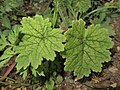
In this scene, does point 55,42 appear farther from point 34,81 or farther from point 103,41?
point 34,81

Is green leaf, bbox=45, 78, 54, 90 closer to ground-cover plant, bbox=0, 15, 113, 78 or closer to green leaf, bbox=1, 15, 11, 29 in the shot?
ground-cover plant, bbox=0, 15, 113, 78

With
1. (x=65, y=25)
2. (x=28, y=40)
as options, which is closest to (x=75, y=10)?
(x=65, y=25)

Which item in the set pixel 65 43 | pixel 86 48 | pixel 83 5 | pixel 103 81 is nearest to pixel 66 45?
pixel 65 43

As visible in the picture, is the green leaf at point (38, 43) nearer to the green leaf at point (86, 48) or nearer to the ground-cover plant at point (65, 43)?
the ground-cover plant at point (65, 43)

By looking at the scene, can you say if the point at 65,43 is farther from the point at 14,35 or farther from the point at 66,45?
the point at 14,35

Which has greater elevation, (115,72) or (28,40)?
(28,40)

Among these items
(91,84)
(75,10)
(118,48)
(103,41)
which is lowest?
(91,84)
